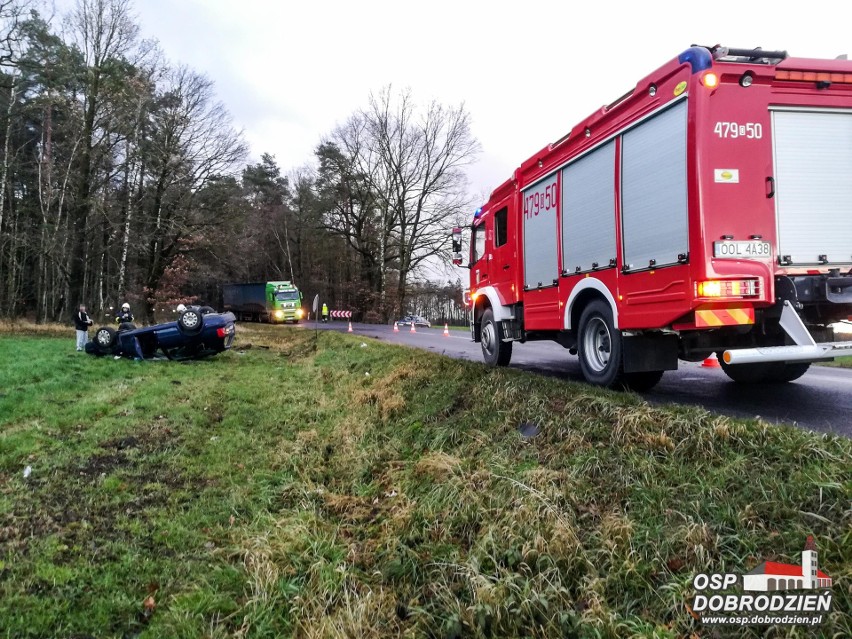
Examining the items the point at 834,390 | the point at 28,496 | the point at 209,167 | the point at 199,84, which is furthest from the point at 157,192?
the point at 834,390

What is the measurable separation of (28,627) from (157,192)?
1026 inches

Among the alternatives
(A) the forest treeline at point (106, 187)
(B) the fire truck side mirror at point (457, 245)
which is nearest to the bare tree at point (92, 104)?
(A) the forest treeline at point (106, 187)

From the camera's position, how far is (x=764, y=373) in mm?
5969

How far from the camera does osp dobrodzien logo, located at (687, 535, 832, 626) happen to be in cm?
219

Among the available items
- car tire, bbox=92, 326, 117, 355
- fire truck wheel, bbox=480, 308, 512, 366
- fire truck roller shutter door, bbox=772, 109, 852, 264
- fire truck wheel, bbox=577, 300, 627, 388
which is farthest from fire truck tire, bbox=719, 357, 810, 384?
car tire, bbox=92, 326, 117, 355

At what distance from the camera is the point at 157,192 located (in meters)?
24.8

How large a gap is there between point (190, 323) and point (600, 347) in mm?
10337

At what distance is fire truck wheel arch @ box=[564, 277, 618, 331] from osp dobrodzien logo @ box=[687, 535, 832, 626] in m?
3.11

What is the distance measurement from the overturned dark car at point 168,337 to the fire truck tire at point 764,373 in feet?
37.6

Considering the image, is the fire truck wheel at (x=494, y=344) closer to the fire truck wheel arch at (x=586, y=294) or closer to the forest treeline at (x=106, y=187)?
the fire truck wheel arch at (x=586, y=294)

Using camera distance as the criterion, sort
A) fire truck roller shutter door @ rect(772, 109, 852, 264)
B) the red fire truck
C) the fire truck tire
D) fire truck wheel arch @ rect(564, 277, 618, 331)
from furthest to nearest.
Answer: the fire truck tire
fire truck wheel arch @ rect(564, 277, 618, 331)
fire truck roller shutter door @ rect(772, 109, 852, 264)
the red fire truck

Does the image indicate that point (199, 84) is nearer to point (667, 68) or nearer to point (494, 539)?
point (667, 68)

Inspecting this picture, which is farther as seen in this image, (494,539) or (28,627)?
(494,539)

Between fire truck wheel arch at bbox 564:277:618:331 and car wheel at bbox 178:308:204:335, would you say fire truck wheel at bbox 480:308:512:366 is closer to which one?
fire truck wheel arch at bbox 564:277:618:331
